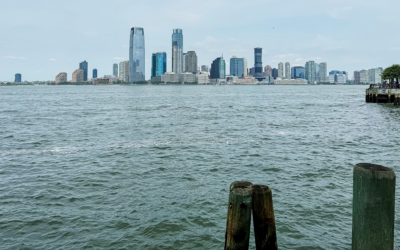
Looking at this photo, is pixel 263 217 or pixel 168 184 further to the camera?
pixel 168 184

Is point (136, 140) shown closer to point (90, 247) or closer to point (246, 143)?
point (246, 143)

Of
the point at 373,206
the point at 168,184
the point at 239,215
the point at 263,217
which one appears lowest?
the point at 168,184

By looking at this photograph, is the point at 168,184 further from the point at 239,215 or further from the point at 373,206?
the point at 373,206

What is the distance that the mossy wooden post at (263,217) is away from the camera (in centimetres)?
739

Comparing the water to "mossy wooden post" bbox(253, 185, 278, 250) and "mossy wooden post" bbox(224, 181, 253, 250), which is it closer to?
"mossy wooden post" bbox(253, 185, 278, 250)

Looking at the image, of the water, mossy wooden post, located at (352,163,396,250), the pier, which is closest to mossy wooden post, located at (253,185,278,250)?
mossy wooden post, located at (352,163,396,250)

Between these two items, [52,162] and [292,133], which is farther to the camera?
[292,133]

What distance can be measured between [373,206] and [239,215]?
8.01 feet

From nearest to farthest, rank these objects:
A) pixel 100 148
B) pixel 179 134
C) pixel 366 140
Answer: pixel 100 148, pixel 366 140, pixel 179 134

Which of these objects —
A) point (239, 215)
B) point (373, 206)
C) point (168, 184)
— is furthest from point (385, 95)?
point (239, 215)

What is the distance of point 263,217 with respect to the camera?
7.54m

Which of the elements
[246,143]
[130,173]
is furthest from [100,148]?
[246,143]

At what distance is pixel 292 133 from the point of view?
33.0 metres

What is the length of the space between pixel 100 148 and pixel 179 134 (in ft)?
28.3
